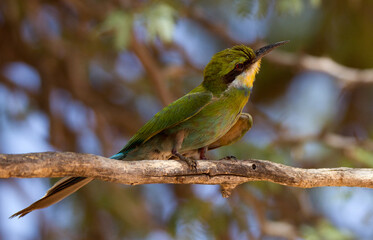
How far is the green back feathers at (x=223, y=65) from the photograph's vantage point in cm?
288

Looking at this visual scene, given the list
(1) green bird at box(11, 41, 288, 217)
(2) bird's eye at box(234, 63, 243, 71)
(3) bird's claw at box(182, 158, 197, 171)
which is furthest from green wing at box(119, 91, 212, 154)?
(3) bird's claw at box(182, 158, 197, 171)

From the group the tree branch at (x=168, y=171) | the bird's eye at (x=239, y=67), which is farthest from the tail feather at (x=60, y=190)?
the bird's eye at (x=239, y=67)

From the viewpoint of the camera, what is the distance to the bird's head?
9.44 ft

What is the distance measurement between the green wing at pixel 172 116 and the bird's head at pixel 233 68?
0.40 feet

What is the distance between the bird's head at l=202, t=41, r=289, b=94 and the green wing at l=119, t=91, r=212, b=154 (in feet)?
0.40

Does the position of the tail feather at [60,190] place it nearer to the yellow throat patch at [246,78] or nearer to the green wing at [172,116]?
the green wing at [172,116]

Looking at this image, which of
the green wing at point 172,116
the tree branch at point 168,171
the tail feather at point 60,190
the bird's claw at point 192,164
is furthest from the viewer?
the green wing at point 172,116

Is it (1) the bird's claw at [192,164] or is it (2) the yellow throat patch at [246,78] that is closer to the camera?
(1) the bird's claw at [192,164]

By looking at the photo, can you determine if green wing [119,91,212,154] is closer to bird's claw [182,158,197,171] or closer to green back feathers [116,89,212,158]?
green back feathers [116,89,212,158]

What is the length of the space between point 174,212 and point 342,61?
108 inches

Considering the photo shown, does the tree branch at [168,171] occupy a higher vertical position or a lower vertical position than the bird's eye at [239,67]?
lower

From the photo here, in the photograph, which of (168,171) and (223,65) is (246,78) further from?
(168,171)

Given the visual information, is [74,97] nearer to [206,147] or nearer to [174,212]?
[174,212]

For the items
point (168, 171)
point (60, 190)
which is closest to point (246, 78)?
point (168, 171)
